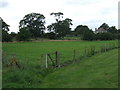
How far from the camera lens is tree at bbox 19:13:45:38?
104075 millimetres

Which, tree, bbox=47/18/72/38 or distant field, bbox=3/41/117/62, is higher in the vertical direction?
tree, bbox=47/18/72/38

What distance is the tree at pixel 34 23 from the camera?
104075 millimetres

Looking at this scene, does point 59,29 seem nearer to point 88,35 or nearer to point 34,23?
point 34,23

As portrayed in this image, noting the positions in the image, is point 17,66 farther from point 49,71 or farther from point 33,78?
point 33,78

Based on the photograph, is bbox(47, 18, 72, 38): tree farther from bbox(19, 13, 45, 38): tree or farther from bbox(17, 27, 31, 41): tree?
bbox(17, 27, 31, 41): tree

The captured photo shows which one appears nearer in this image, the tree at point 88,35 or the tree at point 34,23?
the tree at point 88,35

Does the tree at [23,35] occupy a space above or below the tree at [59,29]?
below

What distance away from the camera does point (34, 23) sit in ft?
352

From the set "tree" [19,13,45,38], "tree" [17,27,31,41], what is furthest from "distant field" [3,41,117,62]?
"tree" [19,13,45,38]

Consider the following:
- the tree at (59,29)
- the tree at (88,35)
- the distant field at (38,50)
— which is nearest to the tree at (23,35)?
the tree at (88,35)

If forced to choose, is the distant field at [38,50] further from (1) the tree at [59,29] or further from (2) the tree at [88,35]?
(1) the tree at [59,29]

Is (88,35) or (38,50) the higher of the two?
(88,35)

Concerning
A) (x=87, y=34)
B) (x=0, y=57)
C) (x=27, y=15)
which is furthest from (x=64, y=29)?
(x=0, y=57)

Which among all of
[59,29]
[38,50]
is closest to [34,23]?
[59,29]
